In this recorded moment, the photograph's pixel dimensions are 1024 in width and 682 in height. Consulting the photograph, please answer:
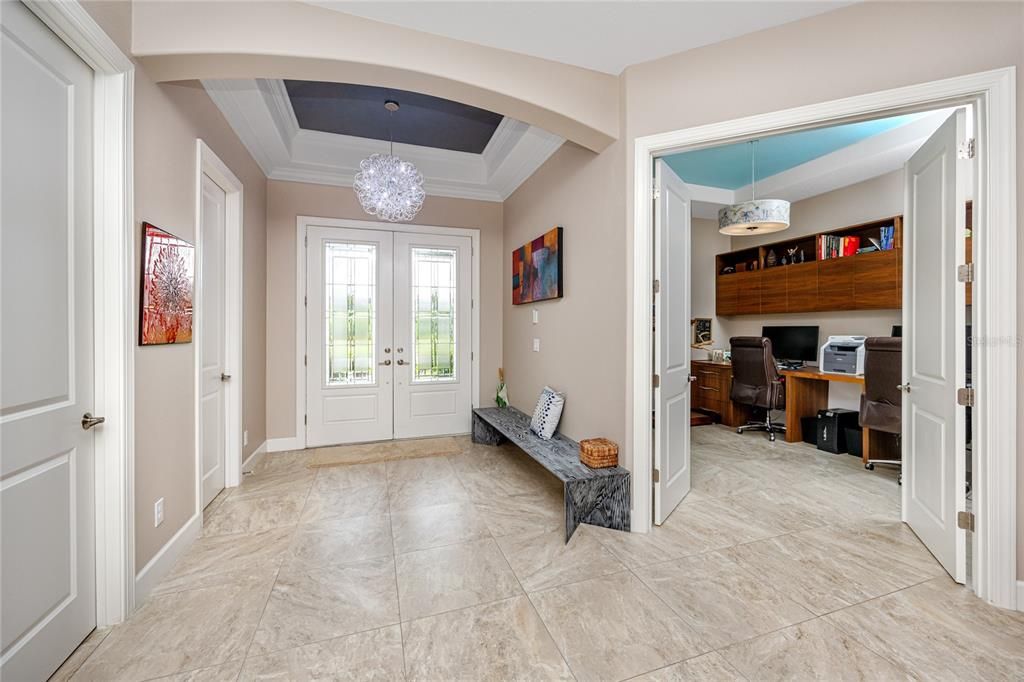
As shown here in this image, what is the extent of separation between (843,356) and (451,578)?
168 inches

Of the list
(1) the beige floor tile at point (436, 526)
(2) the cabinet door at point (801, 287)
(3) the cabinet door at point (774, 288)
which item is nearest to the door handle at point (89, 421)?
(1) the beige floor tile at point (436, 526)

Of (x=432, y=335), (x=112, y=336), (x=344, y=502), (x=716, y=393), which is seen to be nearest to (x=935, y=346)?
(x=716, y=393)

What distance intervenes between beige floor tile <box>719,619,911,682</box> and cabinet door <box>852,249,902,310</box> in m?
3.53

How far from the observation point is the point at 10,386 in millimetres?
1316

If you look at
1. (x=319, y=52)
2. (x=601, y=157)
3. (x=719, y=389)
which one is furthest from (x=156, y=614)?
(x=719, y=389)

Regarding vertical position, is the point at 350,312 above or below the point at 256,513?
above

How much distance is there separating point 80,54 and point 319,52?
899 millimetres

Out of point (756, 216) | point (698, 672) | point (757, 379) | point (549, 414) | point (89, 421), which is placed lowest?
point (698, 672)

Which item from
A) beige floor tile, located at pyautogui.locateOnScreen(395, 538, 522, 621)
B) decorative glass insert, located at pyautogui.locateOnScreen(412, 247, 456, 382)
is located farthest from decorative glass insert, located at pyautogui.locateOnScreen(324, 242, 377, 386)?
beige floor tile, located at pyautogui.locateOnScreen(395, 538, 522, 621)

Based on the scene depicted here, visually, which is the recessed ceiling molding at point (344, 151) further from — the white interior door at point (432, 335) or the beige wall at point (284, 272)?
the white interior door at point (432, 335)

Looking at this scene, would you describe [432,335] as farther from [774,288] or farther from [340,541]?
[774,288]

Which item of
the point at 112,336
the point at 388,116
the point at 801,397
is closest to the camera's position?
the point at 112,336

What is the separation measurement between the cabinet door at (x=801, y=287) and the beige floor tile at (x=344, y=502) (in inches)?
187

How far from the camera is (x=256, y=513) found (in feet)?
9.23
